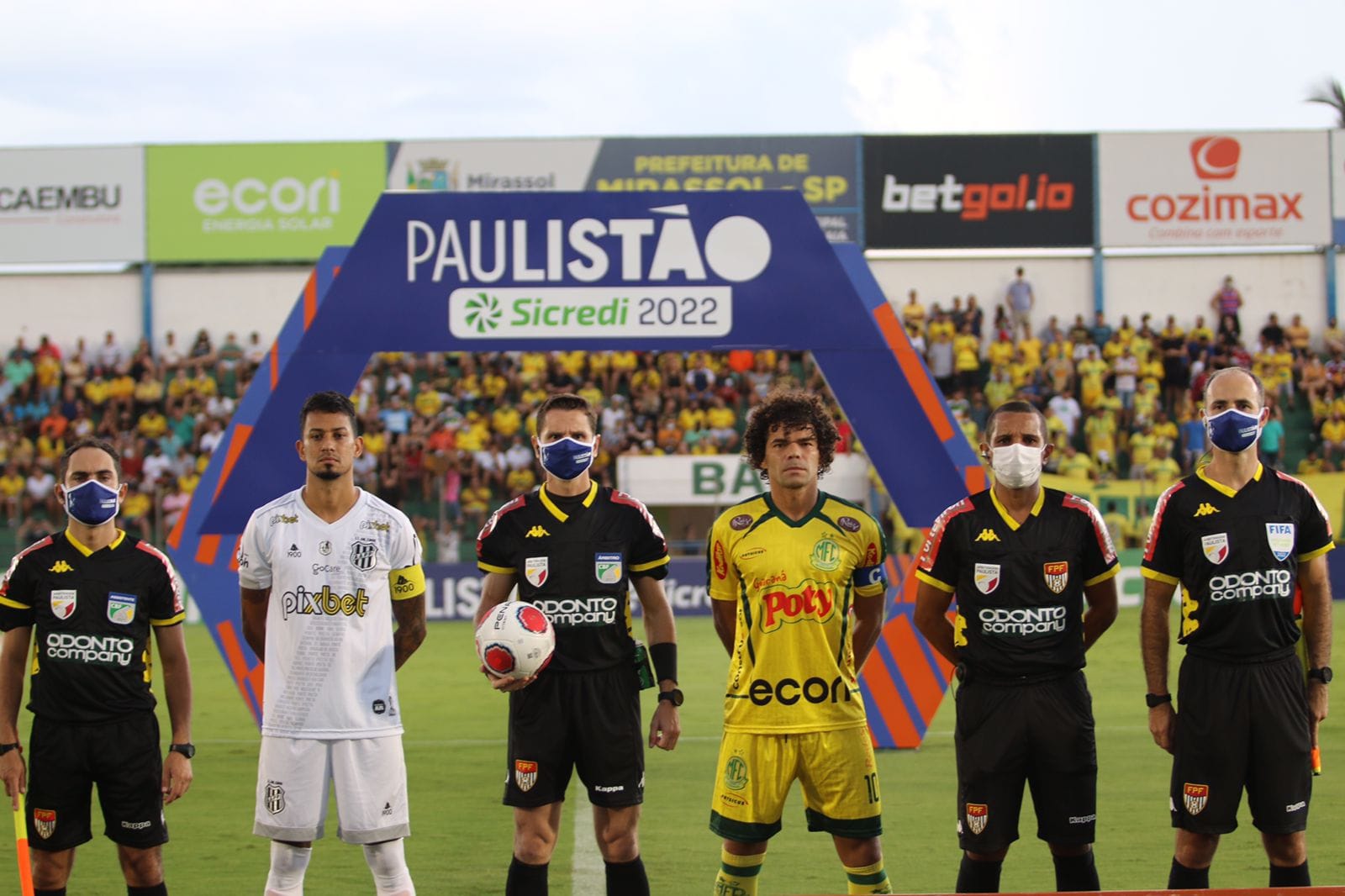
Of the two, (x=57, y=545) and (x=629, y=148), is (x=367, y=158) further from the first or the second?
(x=57, y=545)

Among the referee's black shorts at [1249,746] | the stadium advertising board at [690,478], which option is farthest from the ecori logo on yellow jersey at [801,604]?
the stadium advertising board at [690,478]

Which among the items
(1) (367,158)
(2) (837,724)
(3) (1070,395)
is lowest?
(2) (837,724)

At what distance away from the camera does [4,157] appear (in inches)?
1226

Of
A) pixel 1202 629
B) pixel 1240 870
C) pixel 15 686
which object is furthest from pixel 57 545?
pixel 1240 870

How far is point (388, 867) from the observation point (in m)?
5.58

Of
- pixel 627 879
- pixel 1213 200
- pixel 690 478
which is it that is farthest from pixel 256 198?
pixel 627 879

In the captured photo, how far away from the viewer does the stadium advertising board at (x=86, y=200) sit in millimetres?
30719

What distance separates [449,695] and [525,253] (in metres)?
5.34

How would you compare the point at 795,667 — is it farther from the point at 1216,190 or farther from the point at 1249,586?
the point at 1216,190

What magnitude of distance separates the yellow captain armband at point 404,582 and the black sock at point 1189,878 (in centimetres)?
308

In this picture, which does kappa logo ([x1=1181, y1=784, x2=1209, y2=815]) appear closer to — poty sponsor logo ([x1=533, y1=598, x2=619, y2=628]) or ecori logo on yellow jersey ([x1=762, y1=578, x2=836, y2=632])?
ecori logo on yellow jersey ([x1=762, y1=578, x2=836, y2=632])

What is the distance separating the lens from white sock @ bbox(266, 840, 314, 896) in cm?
557

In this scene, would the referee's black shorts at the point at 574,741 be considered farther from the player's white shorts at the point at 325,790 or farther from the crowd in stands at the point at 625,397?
the crowd in stands at the point at 625,397

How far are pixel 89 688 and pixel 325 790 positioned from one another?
0.99 m
